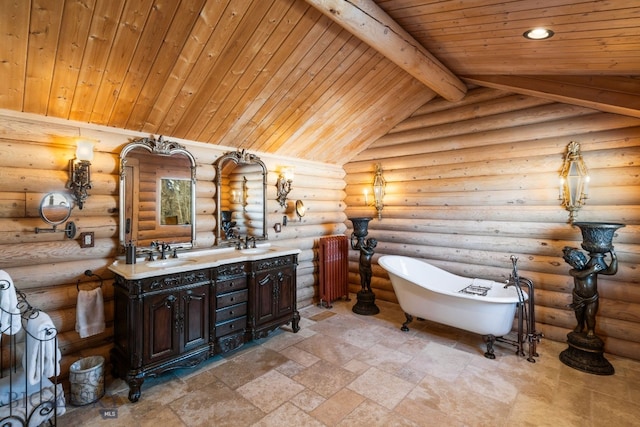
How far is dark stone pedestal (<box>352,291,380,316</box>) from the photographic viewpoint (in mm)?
4602

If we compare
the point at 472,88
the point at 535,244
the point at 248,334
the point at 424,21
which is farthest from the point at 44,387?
the point at 472,88

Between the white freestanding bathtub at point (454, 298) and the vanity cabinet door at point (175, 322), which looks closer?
the vanity cabinet door at point (175, 322)

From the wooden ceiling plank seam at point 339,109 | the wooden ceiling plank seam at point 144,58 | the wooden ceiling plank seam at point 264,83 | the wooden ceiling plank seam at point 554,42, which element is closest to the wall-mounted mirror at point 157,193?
the wooden ceiling plank seam at point 144,58

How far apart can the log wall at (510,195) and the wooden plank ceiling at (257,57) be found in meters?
0.51

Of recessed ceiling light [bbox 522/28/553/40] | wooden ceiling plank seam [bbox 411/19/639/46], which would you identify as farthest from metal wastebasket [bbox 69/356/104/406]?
recessed ceiling light [bbox 522/28/553/40]

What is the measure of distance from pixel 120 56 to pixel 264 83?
1.23 metres

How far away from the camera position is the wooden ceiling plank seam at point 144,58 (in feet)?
7.04

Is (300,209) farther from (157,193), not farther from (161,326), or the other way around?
(161,326)

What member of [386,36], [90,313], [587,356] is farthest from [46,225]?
[587,356]

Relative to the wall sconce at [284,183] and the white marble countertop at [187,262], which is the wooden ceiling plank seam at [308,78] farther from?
the white marble countertop at [187,262]

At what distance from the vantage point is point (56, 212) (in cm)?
265

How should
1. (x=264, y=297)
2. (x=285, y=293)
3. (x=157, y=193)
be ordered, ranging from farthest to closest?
(x=285, y=293) < (x=264, y=297) < (x=157, y=193)

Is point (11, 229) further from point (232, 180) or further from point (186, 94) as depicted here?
point (232, 180)

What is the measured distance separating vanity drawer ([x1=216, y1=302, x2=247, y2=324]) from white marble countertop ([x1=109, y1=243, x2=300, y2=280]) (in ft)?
1.62
